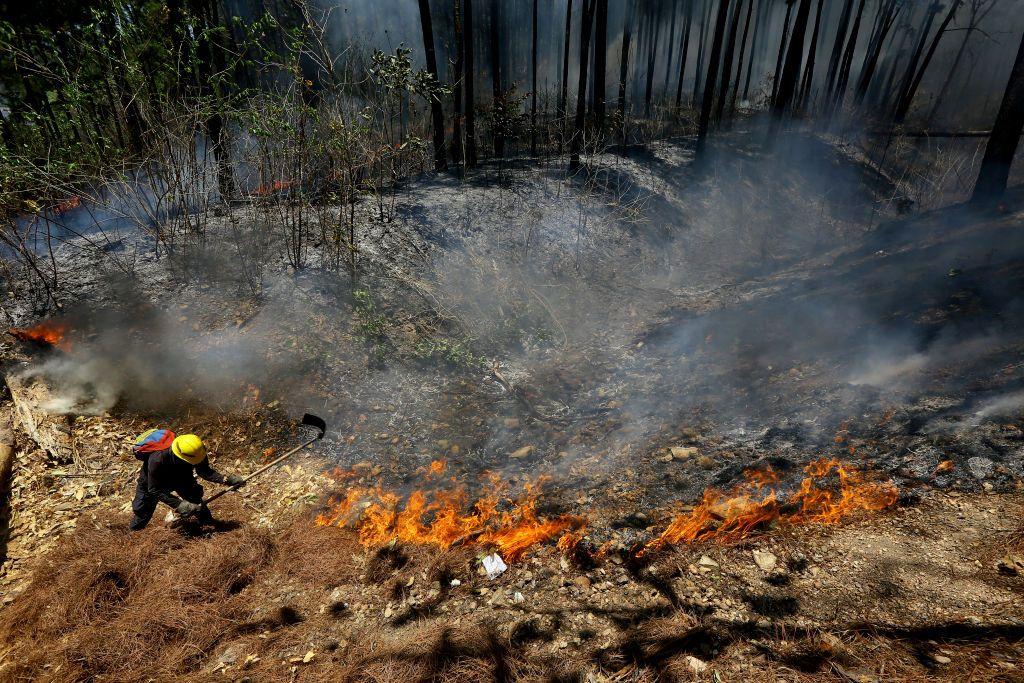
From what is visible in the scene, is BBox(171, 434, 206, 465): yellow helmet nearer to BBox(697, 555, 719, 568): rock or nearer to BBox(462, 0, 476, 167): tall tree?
BBox(697, 555, 719, 568): rock

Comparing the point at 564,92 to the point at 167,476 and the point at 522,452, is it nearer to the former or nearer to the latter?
the point at 522,452

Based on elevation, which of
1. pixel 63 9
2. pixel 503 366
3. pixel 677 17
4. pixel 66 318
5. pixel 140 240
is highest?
pixel 677 17

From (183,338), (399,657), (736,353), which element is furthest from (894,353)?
(183,338)

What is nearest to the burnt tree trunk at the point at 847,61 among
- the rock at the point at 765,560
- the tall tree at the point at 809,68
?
the tall tree at the point at 809,68

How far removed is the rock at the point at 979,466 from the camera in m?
3.20

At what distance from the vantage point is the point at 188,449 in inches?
148

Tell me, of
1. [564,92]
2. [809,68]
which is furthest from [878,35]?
[564,92]

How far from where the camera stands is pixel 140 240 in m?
7.18

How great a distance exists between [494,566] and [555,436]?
6.71ft

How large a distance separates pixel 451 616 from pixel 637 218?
10.00 meters

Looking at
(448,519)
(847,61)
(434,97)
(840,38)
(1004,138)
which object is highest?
(840,38)

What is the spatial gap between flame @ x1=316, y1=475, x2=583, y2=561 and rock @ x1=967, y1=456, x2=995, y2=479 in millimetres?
3020

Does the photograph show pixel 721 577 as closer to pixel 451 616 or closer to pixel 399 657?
pixel 451 616

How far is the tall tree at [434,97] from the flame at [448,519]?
8840mm
